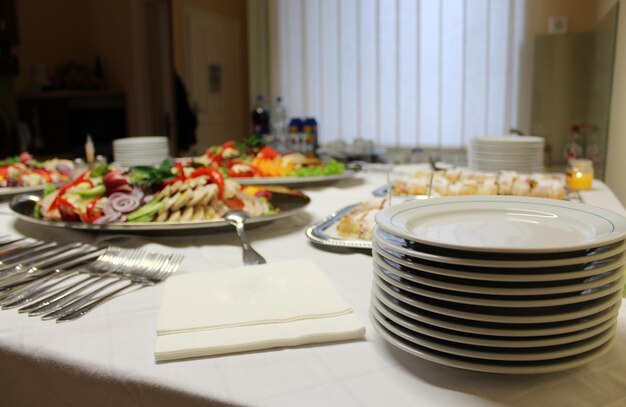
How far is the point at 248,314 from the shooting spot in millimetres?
604

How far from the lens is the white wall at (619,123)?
219 centimetres

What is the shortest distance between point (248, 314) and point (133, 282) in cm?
26

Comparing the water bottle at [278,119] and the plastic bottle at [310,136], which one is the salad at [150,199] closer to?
the plastic bottle at [310,136]

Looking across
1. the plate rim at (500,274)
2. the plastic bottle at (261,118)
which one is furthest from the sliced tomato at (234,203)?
the plastic bottle at (261,118)

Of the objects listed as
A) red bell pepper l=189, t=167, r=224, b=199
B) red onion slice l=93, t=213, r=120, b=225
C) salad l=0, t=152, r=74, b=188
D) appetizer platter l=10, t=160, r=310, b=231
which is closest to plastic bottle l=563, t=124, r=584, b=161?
appetizer platter l=10, t=160, r=310, b=231

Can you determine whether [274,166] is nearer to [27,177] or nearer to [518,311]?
[27,177]

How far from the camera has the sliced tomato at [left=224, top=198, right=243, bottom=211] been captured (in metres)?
1.15

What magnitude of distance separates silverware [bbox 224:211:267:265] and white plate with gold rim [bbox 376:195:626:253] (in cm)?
30

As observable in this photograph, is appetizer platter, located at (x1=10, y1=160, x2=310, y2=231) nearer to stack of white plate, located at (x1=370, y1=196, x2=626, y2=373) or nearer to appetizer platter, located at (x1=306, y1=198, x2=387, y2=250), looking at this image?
A: appetizer platter, located at (x1=306, y1=198, x2=387, y2=250)

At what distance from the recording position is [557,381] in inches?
18.8

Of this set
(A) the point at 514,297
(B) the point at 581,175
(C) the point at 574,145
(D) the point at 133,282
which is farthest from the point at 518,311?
(C) the point at 574,145

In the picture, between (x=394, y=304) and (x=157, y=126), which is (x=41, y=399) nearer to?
(x=394, y=304)

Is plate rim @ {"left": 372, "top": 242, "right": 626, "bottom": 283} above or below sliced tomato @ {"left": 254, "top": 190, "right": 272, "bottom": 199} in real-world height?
above

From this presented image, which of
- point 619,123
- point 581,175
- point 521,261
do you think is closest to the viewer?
point 521,261
